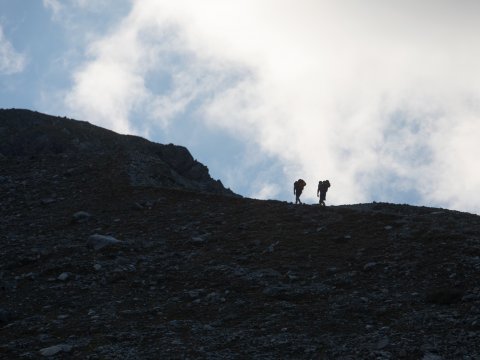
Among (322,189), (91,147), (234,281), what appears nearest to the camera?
(234,281)

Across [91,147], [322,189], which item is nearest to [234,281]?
[322,189]

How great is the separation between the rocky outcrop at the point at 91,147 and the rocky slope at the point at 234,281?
1234 centimetres

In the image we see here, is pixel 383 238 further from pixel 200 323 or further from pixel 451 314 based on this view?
pixel 200 323

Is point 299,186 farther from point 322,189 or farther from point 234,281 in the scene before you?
point 234,281

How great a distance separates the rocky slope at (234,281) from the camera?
46.6ft

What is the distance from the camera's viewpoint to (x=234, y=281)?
1942cm

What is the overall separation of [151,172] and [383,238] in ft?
Answer: 71.3

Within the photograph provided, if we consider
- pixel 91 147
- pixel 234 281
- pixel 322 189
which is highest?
pixel 91 147

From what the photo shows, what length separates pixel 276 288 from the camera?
18391 millimetres

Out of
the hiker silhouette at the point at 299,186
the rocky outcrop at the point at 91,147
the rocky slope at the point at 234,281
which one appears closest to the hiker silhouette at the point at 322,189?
the hiker silhouette at the point at 299,186

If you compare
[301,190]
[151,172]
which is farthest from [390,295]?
[151,172]

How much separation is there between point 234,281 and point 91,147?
43819mm

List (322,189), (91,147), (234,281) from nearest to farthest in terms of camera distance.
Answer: (234,281) < (322,189) < (91,147)

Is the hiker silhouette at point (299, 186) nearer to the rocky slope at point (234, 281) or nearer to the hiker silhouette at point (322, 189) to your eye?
the hiker silhouette at point (322, 189)
